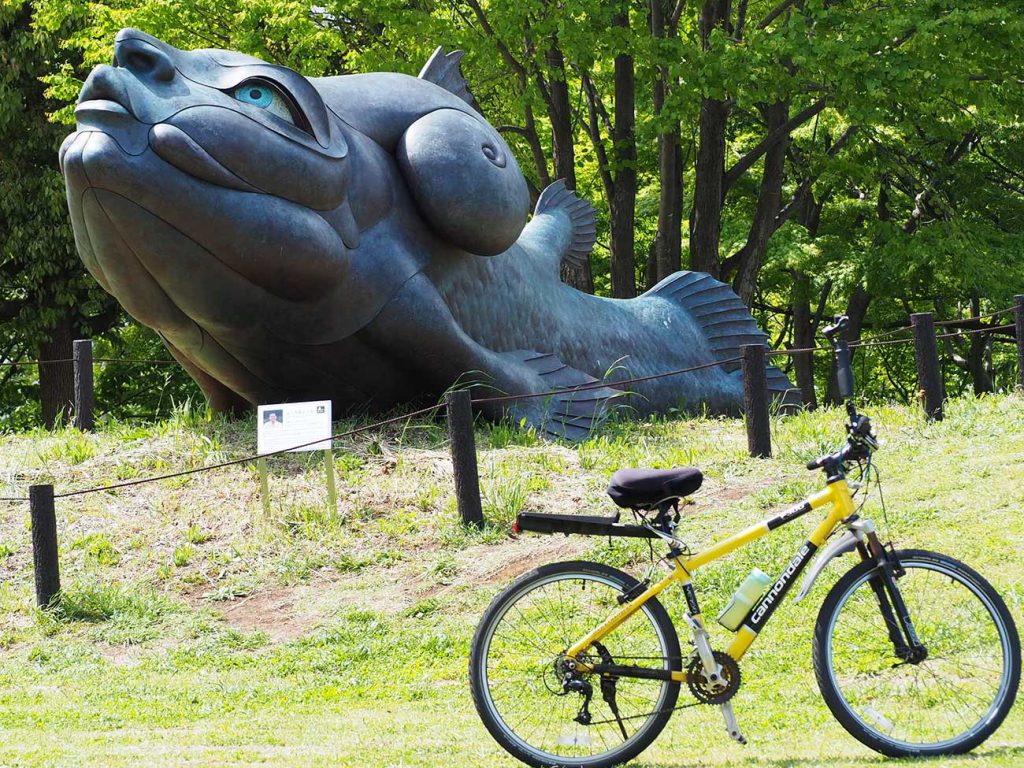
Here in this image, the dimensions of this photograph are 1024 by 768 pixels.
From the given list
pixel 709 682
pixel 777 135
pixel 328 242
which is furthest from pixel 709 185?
pixel 709 682

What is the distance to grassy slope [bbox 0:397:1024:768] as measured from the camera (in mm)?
5035

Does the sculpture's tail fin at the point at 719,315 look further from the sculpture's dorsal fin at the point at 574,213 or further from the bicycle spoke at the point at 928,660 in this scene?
the bicycle spoke at the point at 928,660

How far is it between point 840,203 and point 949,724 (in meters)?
18.2

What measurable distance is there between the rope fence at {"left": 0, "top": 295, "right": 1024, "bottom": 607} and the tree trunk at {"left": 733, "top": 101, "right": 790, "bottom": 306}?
6.12 meters

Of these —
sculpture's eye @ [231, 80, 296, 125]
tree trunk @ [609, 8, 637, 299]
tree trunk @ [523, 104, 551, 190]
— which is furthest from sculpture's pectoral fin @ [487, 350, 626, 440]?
tree trunk @ [523, 104, 551, 190]

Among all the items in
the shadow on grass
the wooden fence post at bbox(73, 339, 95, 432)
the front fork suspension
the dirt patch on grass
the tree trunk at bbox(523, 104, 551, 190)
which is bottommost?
the shadow on grass

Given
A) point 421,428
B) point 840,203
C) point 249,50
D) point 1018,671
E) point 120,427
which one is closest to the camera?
point 1018,671

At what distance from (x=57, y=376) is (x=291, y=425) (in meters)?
11.8

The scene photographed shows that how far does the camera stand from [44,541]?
25.8ft

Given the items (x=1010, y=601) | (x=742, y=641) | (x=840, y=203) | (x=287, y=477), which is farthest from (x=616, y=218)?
(x=742, y=641)

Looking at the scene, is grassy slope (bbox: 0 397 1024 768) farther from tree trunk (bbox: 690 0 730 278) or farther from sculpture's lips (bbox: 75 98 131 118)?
tree trunk (bbox: 690 0 730 278)

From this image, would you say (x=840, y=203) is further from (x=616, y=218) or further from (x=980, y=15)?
(x=980, y=15)

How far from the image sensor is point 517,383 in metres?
10.5

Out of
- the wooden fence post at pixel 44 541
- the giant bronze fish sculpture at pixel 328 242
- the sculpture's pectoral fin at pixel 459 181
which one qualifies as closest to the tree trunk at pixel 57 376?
the giant bronze fish sculpture at pixel 328 242
